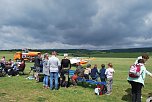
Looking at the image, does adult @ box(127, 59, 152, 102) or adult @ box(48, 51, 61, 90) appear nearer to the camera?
adult @ box(127, 59, 152, 102)

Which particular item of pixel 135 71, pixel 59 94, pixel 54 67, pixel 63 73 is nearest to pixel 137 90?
pixel 135 71

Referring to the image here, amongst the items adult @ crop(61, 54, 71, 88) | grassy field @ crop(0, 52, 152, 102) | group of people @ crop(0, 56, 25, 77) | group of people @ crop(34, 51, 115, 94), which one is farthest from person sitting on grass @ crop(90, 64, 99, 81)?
group of people @ crop(0, 56, 25, 77)

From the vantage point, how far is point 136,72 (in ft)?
33.4

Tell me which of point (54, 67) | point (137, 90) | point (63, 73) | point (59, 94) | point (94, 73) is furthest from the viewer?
point (94, 73)

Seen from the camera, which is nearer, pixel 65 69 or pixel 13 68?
pixel 65 69

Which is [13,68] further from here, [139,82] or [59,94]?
[139,82]

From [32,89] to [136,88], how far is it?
621 centimetres

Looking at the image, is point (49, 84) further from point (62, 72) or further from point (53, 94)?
point (53, 94)

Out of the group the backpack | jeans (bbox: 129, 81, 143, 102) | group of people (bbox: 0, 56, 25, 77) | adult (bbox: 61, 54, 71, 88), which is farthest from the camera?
group of people (bbox: 0, 56, 25, 77)

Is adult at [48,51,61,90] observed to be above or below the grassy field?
above

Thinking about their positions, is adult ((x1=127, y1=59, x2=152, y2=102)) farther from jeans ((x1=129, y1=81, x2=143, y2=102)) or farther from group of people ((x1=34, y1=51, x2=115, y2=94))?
group of people ((x1=34, y1=51, x2=115, y2=94))

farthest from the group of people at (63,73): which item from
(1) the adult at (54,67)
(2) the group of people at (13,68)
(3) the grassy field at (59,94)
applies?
(2) the group of people at (13,68)

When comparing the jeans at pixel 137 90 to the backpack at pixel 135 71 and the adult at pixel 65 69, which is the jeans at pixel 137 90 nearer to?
the backpack at pixel 135 71

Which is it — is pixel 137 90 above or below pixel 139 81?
below
